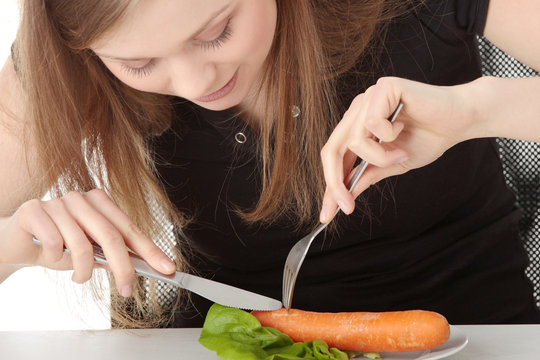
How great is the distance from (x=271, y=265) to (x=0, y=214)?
1.78ft

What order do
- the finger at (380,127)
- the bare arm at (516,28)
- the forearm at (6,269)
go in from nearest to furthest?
the finger at (380,127) < the bare arm at (516,28) < the forearm at (6,269)

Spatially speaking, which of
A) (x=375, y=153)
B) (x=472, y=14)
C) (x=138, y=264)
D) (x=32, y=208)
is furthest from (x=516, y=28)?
(x=32, y=208)

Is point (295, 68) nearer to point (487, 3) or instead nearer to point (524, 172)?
point (487, 3)

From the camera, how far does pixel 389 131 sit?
3.12ft

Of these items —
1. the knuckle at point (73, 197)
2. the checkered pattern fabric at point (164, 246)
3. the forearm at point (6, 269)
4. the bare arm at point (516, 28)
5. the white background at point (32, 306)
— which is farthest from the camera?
the white background at point (32, 306)

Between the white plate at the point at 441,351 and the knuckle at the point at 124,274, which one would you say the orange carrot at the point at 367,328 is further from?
the knuckle at the point at 124,274

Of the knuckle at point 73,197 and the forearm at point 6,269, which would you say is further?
the forearm at point 6,269

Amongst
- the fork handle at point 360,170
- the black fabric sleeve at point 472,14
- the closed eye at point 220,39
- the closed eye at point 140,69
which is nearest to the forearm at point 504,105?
the fork handle at point 360,170

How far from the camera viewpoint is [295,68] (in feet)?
4.12

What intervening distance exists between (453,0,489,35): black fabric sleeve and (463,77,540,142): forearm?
0.23 metres

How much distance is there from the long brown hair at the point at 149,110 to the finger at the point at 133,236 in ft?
0.79

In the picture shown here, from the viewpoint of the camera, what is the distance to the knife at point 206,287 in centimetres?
102

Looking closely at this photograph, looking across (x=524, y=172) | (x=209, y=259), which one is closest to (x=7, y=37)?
(x=209, y=259)

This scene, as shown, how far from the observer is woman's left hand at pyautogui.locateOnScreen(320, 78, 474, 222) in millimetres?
964
